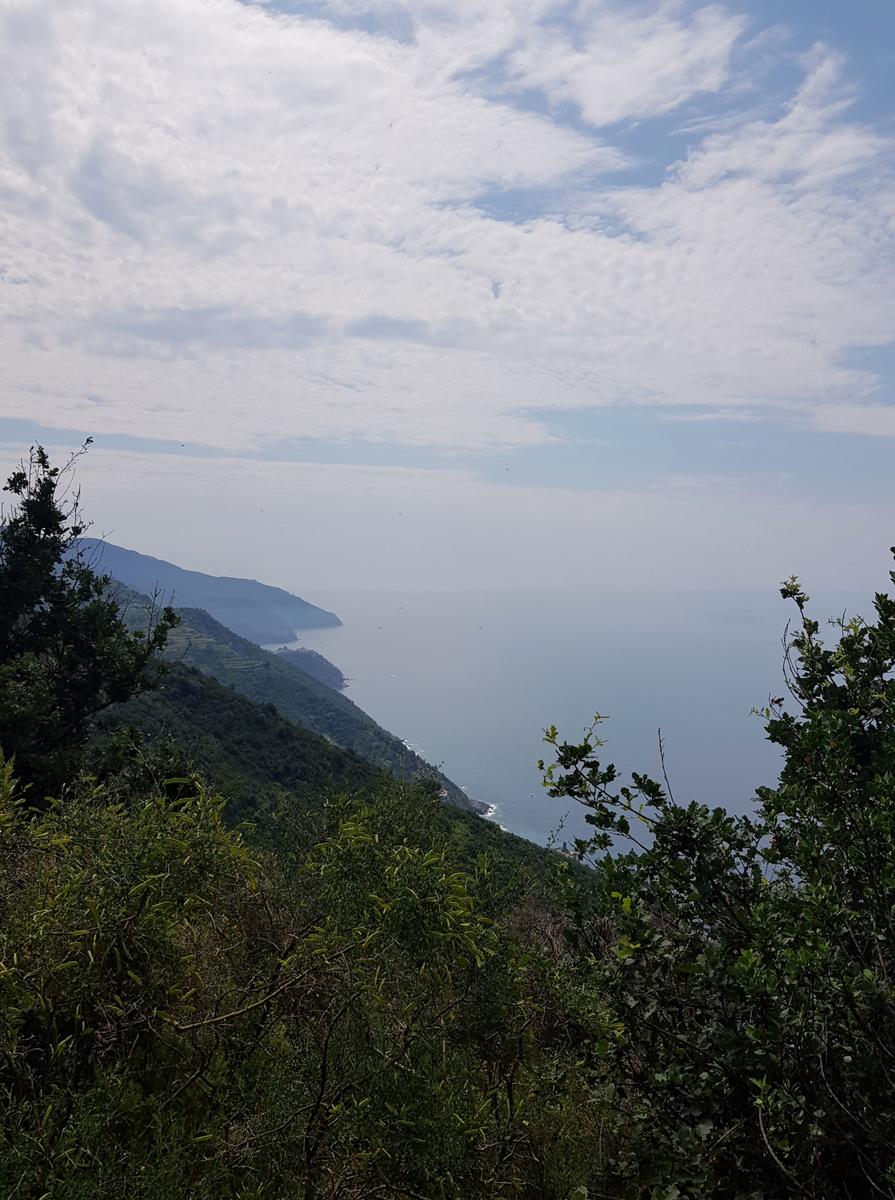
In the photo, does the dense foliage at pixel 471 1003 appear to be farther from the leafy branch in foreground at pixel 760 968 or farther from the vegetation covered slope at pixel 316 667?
the vegetation covered slope at pixel 316 667

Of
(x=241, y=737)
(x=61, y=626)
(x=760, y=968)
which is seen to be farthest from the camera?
(x=241, y=737)

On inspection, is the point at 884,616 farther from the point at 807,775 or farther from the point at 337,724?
the point at 337,724

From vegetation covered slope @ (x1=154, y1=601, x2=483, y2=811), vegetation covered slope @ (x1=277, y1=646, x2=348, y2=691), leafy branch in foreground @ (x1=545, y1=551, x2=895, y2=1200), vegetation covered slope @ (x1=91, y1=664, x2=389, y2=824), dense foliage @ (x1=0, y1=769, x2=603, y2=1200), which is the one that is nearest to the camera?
leafy branch in foreground @ (x1=545, y1=551, x2=895, y2=1200)

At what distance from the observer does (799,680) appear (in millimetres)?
3711

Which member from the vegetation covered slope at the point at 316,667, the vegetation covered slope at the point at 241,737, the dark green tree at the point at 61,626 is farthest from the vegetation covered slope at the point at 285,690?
the vegetation covered slope at the point at 316,667

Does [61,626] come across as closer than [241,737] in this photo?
Yes

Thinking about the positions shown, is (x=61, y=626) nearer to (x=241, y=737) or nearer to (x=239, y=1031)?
(x=239, y=1031)

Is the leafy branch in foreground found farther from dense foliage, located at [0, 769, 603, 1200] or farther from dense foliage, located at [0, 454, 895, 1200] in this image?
dense foliage, located at [0, 769, 603, 1200]

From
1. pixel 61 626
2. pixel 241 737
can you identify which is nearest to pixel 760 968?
pixel 61 626

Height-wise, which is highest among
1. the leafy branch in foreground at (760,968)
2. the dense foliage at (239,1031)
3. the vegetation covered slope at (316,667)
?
the leafy branch in foreground at (760,968)

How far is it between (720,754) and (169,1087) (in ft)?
532

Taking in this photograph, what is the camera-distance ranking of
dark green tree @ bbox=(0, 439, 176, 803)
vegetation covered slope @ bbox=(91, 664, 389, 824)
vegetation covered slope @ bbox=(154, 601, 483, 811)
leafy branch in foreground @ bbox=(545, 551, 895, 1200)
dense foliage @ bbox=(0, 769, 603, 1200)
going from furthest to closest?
vegetation covered slope @ bbox=(154, 601, 483, 811) < vegetation covered slope @ bbox=(91, 664, 389, 824) < dark green tree @ bbox=(0, 439, 176, 803) < dense foliage @ bbox=(0, 769, 603, 1200) < leafy branch in foreground @ bbox=(545, 551, 895, 1200)

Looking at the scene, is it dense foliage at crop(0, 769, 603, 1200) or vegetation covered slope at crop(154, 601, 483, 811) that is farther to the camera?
vegetation covered slope at crop(154, 601, 483, 811)

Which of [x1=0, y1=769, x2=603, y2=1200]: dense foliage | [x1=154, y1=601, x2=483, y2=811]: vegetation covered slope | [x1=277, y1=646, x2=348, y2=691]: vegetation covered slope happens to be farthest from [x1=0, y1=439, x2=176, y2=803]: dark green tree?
[x1=277, y1=646, x2=348, y2=691]: vegetation covered slope
